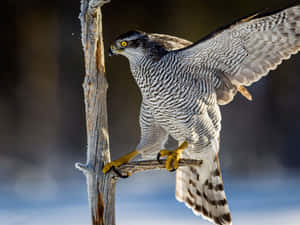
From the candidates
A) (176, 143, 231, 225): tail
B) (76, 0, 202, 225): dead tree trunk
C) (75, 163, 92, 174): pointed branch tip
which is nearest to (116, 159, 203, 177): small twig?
(76, 0, 202, 225): dead tree trunk

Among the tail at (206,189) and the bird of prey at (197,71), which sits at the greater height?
the bird of prey at (197,71)

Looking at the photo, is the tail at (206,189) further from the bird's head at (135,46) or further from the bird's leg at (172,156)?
the bird's head at (135,46)

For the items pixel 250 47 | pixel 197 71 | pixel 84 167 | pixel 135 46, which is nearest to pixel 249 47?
pixel 250 47

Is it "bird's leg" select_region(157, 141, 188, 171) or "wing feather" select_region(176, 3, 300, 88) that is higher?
"wing feather" select_region(176, 3, 300, 88)

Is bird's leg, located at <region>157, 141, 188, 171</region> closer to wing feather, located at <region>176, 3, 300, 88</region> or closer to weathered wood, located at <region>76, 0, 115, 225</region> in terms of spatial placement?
weathered wood, located at <region>76, 0, 115, 225</region>

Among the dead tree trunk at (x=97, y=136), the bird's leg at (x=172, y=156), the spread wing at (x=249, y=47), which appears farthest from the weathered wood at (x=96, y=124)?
the spread wing at (x=249, y=47)

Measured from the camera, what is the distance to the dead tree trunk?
1.84 m

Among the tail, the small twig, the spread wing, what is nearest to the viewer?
the spread wing

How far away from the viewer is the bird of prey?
1803mm

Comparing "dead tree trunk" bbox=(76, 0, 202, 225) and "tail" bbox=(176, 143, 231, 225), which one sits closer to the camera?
"dead tree trunk" bbox=(76, 0, 202, 225)

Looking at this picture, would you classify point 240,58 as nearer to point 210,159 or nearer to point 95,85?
point 210,159

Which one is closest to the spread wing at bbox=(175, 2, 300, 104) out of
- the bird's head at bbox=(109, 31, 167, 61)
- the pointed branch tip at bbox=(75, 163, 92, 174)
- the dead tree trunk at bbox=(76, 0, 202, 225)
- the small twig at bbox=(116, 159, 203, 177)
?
the bird's head at bbox=(109, 31, 167, 61)

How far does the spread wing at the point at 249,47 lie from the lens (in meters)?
1.75

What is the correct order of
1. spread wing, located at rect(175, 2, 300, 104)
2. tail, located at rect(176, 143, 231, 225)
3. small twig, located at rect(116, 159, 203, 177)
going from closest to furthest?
spread wing, located at rect(175, 2, 300, 104), small twig, located at rect(116, 159, 203, 177), tail, located at rect(176, 143, 231, 225)
